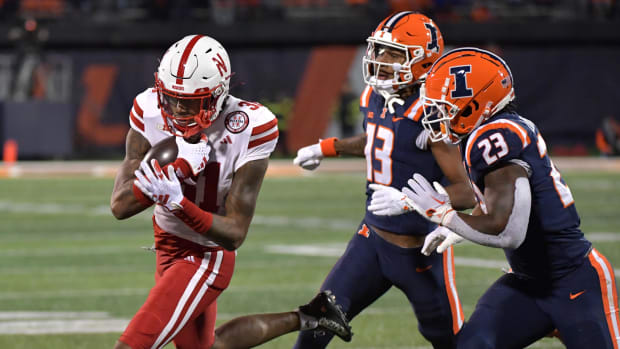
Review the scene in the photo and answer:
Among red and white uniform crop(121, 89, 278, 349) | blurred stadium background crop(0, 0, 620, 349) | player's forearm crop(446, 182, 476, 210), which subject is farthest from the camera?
blurred stadium background crop(0, 0, 620, 349)

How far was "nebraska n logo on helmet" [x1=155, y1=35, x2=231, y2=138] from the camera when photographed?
4.51m

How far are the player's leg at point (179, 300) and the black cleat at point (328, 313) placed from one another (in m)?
0.55

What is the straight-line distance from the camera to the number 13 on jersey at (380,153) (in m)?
5.28

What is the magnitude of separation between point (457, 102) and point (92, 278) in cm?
520

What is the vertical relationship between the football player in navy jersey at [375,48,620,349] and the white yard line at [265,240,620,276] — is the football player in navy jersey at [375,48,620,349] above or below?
above

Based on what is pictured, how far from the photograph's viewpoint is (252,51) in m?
23.4

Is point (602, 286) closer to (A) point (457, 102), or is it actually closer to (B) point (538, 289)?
(B) point (538, 289)

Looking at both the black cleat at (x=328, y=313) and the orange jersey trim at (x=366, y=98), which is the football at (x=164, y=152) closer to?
the black cleat at (x=328, y=313)

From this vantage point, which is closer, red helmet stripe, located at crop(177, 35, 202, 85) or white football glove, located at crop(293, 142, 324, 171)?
red helmet stripe, located at crop(177, 35, 202, 85)

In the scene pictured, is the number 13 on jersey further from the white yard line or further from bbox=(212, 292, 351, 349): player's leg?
the white yard line

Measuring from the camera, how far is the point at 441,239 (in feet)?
15.0

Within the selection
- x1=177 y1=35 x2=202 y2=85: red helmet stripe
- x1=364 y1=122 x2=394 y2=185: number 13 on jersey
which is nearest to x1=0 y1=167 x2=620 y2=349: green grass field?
x1=364 y1=122 x2=394 y2=185: number 13 on jersey

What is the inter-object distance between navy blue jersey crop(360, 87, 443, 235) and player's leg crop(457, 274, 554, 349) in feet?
2.69

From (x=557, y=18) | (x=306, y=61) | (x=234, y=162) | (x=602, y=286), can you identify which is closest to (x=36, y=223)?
(x=234, y=162)
